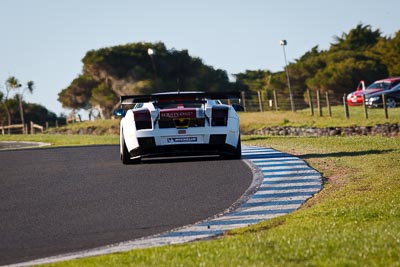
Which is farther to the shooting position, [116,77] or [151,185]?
[116,77]

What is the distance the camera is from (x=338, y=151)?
2050 centimetres

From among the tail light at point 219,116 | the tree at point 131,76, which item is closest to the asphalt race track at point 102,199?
the tail light at point 219,116

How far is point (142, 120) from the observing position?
58.3ft

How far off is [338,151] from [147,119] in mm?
4458

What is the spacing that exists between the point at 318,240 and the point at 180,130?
9.78 m

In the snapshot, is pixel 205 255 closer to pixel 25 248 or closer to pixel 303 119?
pixel 25 248

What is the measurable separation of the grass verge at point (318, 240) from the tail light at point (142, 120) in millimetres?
4659

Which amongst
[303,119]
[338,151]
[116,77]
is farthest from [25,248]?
[116,77]

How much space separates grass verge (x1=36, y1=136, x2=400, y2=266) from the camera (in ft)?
23.9

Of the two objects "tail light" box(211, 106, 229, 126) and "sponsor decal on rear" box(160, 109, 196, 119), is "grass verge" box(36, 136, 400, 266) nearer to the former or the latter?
"tail light" box(211, 106, 229, 126)

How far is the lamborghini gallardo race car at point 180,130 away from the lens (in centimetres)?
1775

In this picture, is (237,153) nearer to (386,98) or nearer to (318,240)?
(318,240)

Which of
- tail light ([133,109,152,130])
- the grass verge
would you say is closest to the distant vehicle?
tail light ([133,109,152,130])

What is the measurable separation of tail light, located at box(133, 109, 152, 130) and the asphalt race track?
71cm
